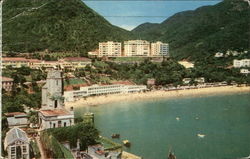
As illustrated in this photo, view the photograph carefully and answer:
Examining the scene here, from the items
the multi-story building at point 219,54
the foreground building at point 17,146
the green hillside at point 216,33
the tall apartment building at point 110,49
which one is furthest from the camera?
the multi-story building at point 219,54

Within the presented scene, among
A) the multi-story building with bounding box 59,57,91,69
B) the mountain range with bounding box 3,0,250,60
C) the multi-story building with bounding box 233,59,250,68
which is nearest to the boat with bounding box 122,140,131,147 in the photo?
the multi-story building with bounding box 59,57,91,69

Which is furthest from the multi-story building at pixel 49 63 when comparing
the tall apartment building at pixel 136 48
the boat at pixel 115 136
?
the boat at pixel 115 136

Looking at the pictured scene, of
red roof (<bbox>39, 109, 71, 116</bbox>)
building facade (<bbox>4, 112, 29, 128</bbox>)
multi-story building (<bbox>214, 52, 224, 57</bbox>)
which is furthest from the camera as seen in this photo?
multi-story building (<bbox>214, 52, 224, 57</bbox>)

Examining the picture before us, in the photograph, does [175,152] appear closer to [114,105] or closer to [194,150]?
[194,150]

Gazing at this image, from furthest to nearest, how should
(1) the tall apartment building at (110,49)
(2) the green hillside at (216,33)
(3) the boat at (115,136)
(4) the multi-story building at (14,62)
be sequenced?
(2) the green hillside at (216,33)
(1) the tall apartment building at (110,49)
(3) the boat at (115,136)
(4) the multi-story building at (14,62)

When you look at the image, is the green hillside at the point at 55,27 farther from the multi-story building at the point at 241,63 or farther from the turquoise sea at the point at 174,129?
the multi-story building at the point at 241,63

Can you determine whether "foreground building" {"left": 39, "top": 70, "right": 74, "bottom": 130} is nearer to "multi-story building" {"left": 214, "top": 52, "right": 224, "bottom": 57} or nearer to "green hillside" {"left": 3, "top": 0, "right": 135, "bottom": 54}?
→ "green hillside" {"left": 3, "top": 0, "right": 135, "bottom": 54}
